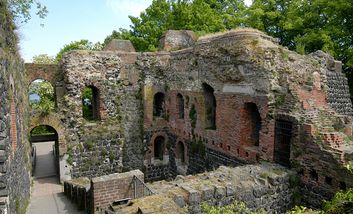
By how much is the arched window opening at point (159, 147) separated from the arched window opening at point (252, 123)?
285 inches

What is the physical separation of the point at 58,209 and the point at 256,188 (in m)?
7.72

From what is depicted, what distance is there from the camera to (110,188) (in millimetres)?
10266

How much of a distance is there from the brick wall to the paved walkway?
2135 millimetres

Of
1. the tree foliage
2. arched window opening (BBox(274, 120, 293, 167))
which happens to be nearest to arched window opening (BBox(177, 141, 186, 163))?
arched window opening (BBox(274, 120, 293, 167))

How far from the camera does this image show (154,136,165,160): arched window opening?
17953mm

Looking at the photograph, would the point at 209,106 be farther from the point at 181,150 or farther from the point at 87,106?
the point at 87,106

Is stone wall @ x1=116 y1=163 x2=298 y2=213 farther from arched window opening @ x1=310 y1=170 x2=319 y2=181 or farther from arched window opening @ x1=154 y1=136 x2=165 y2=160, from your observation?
arched window opening @ x1=154 y1=136 x2=165 y2=160

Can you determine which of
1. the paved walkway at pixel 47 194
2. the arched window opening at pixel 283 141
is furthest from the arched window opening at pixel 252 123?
the paved walkway at pixel 47 194

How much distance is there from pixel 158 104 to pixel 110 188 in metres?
8.93

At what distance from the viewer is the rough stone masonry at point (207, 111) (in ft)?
31.0

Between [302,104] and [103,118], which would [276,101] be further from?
[103,118]

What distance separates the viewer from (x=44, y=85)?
26734mm

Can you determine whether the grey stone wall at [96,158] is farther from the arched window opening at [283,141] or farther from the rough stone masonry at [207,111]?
the arched window opening at [283,141]

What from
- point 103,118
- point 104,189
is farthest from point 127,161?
point 104,189
